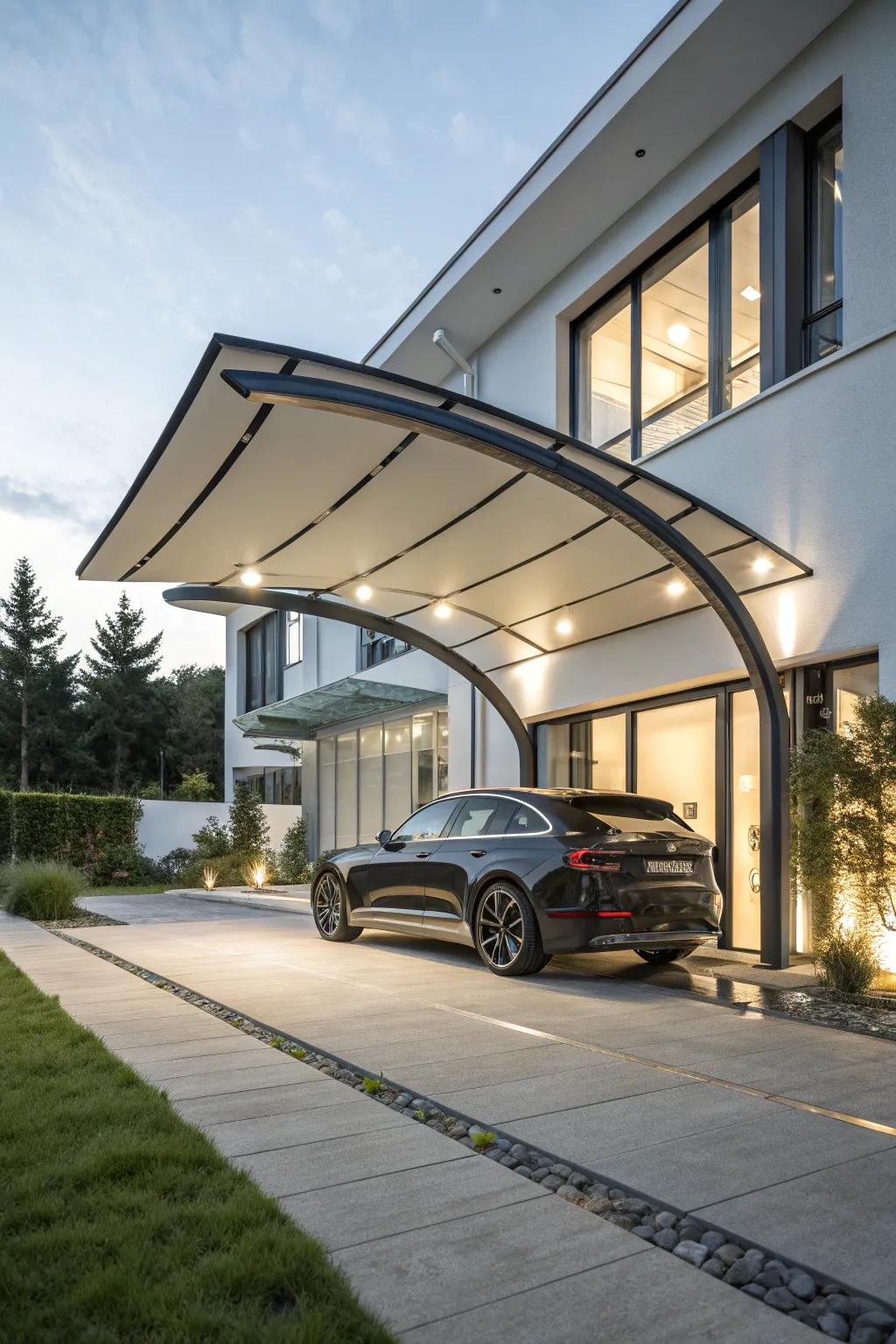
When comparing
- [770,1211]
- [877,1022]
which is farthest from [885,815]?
[770,1211]

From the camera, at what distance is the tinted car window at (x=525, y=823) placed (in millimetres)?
8148

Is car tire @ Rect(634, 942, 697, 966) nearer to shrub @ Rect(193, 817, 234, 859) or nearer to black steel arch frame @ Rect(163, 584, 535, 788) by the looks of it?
black steel arch frame @ Rect(163, 584, 535, 788)

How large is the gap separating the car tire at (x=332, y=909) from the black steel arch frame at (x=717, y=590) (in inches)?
160

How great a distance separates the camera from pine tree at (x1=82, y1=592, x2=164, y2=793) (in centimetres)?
6131

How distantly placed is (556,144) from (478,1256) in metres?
11.0

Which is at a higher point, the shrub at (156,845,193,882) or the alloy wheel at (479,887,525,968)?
the alloy wheel at (479,887,525,968)

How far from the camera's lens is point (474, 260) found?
42.8ft

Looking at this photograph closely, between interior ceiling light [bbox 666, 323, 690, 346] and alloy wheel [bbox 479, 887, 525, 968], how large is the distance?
6.74 metres

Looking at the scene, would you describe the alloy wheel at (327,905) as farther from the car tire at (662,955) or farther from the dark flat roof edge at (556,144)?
the dark flat roof edge at (556,144)

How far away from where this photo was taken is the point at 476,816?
9.09m

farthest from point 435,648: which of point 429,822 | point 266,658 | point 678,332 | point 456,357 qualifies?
point 266,658

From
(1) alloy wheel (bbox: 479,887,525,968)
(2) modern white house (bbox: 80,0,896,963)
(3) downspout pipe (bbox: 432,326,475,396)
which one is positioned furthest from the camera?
(3) downspout pipe (bbox: 432,326,475,396)

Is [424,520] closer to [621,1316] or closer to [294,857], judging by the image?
[621,1316]

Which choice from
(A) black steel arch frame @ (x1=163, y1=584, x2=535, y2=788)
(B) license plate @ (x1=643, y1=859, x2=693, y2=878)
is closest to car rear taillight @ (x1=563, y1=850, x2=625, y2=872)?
(B) license plate @ (x1=643, y1=859, x2=693, y2=878)
